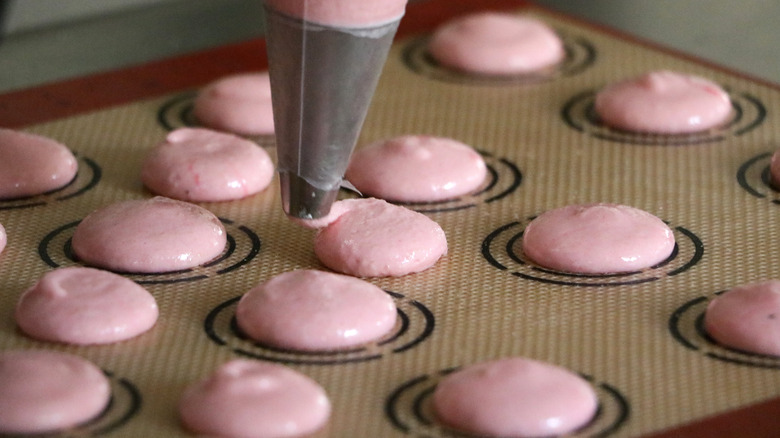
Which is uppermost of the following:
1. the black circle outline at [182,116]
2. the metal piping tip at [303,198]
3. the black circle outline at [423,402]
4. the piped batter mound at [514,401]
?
the metal piping tip at [303,198]

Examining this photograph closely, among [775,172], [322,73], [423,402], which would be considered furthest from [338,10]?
[775,172]

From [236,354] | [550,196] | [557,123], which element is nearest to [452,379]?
[236,354]

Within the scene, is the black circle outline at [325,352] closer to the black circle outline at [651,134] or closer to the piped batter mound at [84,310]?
the piped batter mound at [84,310]

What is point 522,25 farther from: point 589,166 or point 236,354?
point 236,354

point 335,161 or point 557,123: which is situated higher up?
point 335,161

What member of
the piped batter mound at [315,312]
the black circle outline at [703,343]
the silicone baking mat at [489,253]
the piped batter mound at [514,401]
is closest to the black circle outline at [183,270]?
the silicone baking mat at [489,253]

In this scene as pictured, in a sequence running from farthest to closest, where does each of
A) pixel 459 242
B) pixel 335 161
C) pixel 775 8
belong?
1. pixel 775 8
2. pixel 459 242
3. pixel 335 161

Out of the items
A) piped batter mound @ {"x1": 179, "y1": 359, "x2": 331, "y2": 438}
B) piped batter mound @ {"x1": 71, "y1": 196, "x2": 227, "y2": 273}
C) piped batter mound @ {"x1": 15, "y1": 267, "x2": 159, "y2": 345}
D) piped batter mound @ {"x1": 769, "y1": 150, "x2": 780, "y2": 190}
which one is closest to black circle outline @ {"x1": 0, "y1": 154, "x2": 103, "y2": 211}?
piped batter mound @ {"x1": 71, "y1": 196, "x2": 227, "y2": 273}
